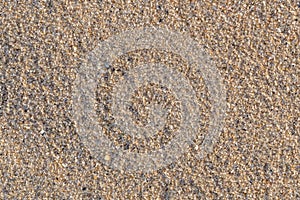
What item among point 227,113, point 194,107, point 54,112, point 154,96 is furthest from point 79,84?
point 227,113

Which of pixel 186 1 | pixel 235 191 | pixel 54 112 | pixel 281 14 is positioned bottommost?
pixel 54 112

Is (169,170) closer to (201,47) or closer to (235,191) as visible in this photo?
(235,191)

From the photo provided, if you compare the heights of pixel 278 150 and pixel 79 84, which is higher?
pixel 278 150

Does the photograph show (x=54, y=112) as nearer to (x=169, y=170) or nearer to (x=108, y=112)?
(x=108, y=112)

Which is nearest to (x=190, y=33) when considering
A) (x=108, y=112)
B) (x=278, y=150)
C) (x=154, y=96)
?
(x=154, y=96)

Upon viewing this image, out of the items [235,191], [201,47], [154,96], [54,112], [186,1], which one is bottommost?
[54,112]

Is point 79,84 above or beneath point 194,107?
beneath
